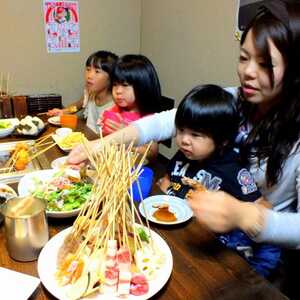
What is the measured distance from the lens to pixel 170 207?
1035mm

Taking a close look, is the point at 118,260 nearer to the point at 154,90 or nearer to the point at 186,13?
the point at 154,90

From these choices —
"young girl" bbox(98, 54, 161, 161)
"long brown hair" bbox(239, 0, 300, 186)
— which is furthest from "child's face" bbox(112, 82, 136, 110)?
"long brown hair" bbox(239, 0, 300, 186)

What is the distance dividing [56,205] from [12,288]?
302 mm

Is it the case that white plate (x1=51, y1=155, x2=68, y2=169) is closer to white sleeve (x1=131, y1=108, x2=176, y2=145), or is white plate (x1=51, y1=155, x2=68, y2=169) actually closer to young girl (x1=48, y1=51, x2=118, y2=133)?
white sleeve (x1=131, y1=108, x2=176, y2=145)

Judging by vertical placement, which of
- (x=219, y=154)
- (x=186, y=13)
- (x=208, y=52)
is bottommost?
(x=219, y=154)

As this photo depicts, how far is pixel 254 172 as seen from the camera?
1231 mm

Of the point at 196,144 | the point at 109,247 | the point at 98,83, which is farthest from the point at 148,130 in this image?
the point at 98,83

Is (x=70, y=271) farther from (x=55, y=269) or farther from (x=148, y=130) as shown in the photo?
(x=148, y=130)

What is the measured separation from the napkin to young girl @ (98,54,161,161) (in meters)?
1.15

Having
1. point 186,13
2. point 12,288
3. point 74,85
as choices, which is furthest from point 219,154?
point 74,85

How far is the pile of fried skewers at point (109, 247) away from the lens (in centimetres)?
69

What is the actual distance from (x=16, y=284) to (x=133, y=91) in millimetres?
1355

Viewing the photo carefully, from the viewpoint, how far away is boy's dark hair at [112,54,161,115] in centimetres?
184

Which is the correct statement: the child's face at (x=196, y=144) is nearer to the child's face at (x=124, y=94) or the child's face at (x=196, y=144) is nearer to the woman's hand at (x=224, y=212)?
the woman's hand at (x=224, y=212)
